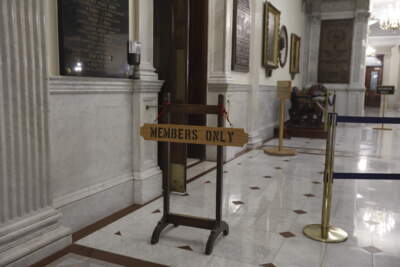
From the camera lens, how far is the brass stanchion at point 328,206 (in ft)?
9.65

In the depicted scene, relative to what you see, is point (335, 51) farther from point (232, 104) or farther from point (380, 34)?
point (380, 34)

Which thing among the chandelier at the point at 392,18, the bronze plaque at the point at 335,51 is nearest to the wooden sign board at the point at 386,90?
the bronze plaque at the point at 335,51

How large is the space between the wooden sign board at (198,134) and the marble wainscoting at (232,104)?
295 centimetres

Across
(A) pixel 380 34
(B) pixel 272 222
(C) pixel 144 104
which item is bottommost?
(B) pixel 272 222

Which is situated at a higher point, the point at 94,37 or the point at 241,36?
the point at 241,36

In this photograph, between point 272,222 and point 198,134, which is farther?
point 272,222

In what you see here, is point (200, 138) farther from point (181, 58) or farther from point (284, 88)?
point (284, 88)

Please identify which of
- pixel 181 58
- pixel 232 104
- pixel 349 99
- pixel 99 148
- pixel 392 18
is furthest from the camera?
pixel 392 18

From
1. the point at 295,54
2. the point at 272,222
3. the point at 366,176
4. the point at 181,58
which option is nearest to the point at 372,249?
the point at 366,176

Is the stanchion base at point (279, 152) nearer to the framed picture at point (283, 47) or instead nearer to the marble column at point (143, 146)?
the marble column at point (143, 146)

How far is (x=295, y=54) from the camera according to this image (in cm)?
1125

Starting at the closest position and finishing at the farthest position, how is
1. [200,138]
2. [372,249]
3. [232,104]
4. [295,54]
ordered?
[200,138] → [372,249] → [232,104] → [295,54]

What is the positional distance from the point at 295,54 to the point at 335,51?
Result: 70.6 inches

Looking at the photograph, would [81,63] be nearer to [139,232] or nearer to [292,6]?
[139,232]
